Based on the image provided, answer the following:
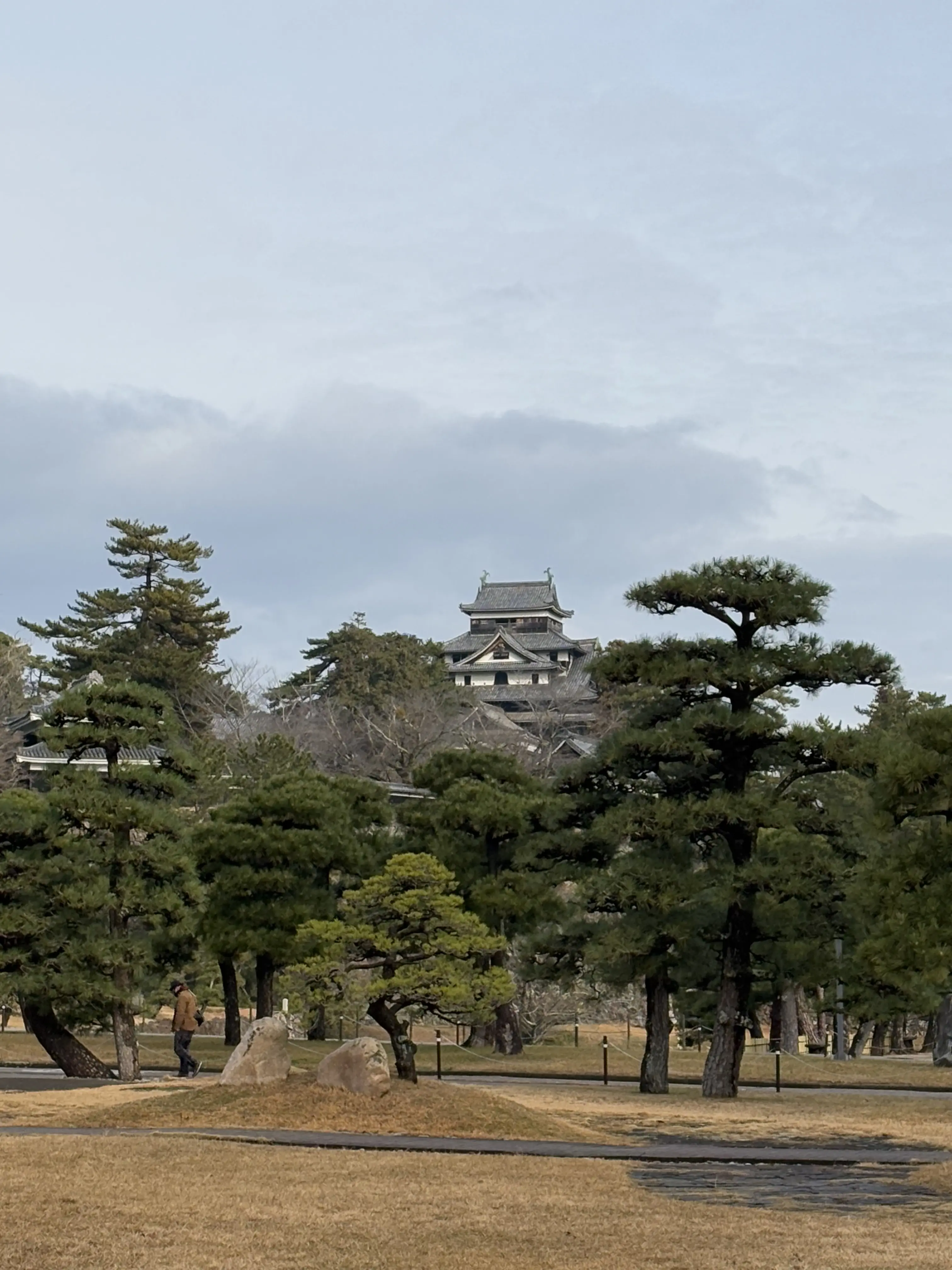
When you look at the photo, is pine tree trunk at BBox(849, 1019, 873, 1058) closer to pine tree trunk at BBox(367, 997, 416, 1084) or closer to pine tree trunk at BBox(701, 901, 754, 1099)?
pine tree trunk at BBox(701, 901, 754, 1099)

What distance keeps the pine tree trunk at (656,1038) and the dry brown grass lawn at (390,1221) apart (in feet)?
39.9

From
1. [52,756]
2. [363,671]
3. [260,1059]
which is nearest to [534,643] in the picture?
[363,671]

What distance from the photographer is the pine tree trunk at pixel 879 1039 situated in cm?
4791

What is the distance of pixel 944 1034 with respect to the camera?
3903 centimetres

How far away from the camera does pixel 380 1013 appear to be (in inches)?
818

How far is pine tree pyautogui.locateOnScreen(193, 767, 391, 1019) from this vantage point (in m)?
32.3

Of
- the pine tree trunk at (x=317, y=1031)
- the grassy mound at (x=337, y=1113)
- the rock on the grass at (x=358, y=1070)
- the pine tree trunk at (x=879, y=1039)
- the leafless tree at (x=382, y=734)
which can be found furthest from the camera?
the leafless tree at (x=382, y=734)

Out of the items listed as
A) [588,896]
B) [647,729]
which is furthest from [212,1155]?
[647,729]

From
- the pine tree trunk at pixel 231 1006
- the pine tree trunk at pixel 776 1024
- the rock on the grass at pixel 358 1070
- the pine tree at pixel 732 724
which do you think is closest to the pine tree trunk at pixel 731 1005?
the pine tree at pixel 732 724

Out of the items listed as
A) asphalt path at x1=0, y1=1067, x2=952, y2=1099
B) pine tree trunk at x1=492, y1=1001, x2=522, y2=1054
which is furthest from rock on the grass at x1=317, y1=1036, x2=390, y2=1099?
pine tree trunk at x1=492, y1=1001, x2=522, y2=1054

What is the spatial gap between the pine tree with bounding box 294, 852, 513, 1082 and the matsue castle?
61.5 m

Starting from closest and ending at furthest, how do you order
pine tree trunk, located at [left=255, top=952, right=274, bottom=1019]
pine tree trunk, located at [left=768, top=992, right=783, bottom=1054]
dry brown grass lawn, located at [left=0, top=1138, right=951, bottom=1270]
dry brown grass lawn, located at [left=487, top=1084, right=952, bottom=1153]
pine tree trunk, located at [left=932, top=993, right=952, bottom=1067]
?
dry brown grass lawn, located at [left=0, top=1138, right=951, bottom=1270], dry brown grass lawn, located at [left=487, top=1084, right=952, bottom=1153], pine tree trunk, located at [left=255, top=952, right=274, bottom=1019], pine tree trunk, located at [left=932, top=993, right=952, bottom=1067], pine tree trunk, located at [left=768, top=992, right=783, bottom=1054]

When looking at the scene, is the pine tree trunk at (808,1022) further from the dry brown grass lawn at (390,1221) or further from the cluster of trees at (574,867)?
the dry brown grass lawn at (390,1221)

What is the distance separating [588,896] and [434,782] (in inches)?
522
